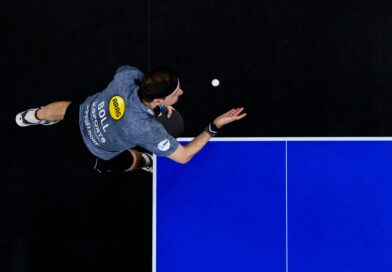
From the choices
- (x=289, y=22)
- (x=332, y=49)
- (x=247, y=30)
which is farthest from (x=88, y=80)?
(x=332, y=49)

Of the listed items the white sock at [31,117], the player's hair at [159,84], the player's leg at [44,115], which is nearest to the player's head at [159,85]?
the player's hair at [159,84]

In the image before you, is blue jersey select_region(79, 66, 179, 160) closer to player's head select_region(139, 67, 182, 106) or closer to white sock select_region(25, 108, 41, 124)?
player's head select_region(139, 67, 182, 106)

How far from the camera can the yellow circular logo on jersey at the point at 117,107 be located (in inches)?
113

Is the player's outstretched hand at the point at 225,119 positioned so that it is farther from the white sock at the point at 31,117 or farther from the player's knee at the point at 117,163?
the white sock at the point at 31,117

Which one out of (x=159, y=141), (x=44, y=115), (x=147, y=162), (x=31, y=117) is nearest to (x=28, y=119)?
(x=31, y=117)

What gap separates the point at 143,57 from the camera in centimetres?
427

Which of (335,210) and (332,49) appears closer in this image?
(335,210)

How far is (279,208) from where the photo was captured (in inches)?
137

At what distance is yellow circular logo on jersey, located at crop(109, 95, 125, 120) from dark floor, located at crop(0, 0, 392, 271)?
4.45 feet

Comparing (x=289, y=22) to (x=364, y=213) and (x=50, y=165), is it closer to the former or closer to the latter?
(x=364, y=213)

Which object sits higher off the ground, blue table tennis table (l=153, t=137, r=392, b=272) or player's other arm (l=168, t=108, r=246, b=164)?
player's other arm (l=168, t=108, r=246, b=164)

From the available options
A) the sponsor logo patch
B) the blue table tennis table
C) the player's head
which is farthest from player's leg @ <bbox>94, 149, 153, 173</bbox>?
the player's head

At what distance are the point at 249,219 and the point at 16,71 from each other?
2799mm

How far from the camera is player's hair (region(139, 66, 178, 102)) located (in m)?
2.77
